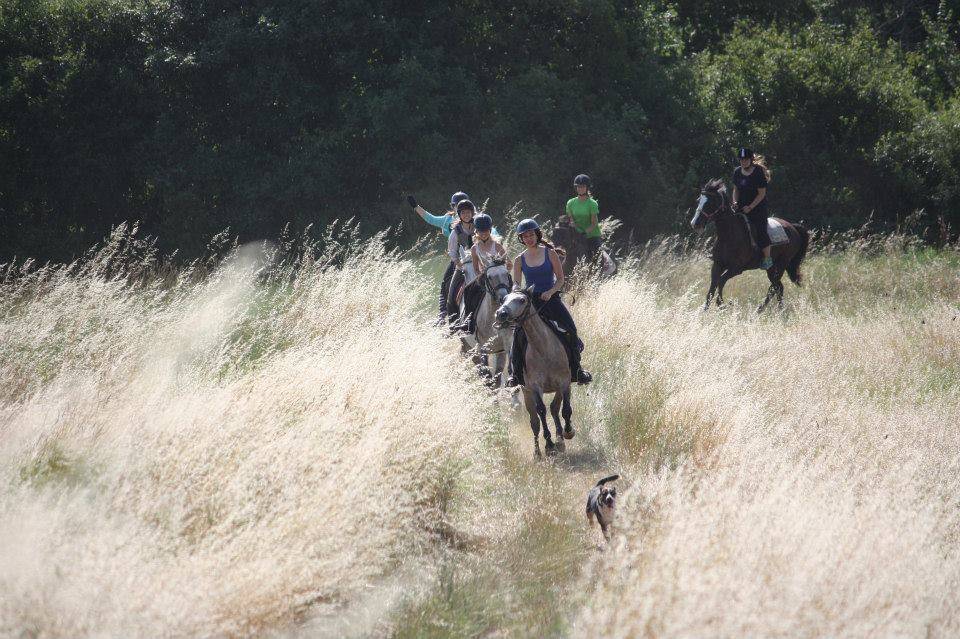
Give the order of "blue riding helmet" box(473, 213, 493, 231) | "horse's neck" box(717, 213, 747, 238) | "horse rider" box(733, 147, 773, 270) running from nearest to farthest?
"blue riding helmet" box(473, 213, 493, 231), "horse rider" box(733, 147, 773, 270), "horse's neck" box(717, 213, 747, 238)

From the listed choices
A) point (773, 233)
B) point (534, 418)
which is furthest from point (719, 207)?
point (534, 418)

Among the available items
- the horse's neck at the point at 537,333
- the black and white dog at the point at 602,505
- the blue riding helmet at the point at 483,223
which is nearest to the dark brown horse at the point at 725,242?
the blue riding helmet at the point at 483,223

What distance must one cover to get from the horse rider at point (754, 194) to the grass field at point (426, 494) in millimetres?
6049

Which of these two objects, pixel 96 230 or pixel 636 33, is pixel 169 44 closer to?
pixel 96 230

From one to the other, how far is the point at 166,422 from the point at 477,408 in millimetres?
2513

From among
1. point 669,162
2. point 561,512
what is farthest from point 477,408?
point 669,162

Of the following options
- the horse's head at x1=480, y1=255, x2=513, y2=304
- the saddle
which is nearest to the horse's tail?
the saddle

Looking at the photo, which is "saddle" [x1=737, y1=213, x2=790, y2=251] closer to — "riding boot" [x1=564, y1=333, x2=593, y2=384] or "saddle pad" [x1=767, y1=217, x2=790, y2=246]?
"saddle pad" [x1=767, y1=217, x2=790, y2=246]

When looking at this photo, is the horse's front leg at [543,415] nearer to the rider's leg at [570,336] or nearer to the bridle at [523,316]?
the rider's leg at [570,336]

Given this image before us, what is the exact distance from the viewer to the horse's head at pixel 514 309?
25.5 feet

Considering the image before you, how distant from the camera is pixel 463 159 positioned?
21.7m

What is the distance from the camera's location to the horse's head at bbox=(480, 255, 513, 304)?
29.3 feet

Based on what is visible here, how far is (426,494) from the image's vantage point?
20.0 feet

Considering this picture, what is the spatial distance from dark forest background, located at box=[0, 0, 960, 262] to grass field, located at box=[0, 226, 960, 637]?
11063mm
